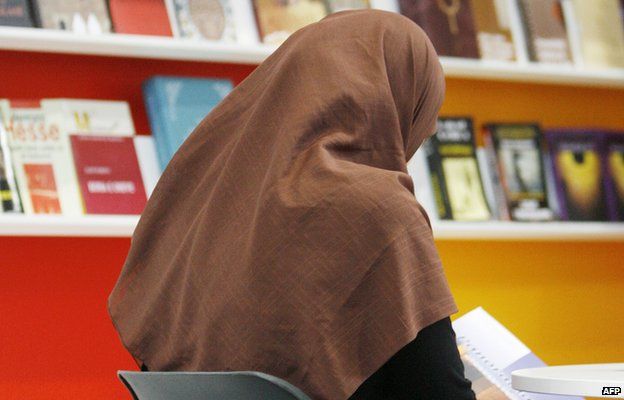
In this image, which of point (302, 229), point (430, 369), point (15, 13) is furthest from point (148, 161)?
point (430, 369)

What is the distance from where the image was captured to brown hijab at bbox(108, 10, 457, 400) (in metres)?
1.49

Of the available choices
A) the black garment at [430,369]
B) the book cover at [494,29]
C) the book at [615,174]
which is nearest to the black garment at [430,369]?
the black garment at [430,369]

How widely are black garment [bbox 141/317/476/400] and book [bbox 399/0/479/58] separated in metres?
1.62

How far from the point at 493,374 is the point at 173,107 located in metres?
1.16

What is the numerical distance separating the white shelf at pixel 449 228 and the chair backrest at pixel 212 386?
0.94 metres

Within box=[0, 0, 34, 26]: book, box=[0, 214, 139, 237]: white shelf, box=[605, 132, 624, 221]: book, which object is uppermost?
box=[0, 0, 34, 26]: book

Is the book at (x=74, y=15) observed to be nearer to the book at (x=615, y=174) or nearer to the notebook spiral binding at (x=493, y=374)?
the notebook spiral binding at (x=493, y=374)

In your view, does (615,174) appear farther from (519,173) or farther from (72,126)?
(72,126)

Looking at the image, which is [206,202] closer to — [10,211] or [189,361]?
[189,361]

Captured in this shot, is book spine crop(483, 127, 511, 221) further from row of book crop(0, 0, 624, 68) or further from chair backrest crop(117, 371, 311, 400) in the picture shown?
chair backrest crop(117, 371, 311, 400)

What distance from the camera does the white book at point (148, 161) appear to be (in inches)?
105

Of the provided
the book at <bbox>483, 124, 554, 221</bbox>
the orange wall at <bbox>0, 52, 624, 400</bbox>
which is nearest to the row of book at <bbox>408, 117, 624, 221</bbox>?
the book at <bbox>483, 124, 554, 221</bbox>

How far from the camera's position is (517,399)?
6.54 feet

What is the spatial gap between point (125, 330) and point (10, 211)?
0.79 meters
